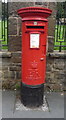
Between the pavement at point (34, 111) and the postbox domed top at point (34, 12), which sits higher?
the postbox domed top at point (34, 12)

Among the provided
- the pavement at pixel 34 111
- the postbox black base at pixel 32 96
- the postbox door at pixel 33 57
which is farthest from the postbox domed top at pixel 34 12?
the pavement at pixel 34 111

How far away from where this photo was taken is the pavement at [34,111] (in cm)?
296

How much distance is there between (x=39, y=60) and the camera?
296 cm

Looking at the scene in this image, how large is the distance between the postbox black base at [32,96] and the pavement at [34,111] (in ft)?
0.53

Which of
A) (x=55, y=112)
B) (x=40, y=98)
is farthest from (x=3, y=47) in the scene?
(x=55, y=112)

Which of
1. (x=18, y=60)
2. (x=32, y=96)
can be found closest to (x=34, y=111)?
(x=32, y=96)

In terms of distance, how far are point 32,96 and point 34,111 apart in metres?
0.30

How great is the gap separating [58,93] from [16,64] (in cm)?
132

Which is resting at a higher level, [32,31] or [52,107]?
[32,31]

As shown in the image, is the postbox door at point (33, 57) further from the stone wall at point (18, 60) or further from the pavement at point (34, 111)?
the stone wall at point (18, 60)

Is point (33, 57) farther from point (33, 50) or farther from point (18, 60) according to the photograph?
point (18, 60)

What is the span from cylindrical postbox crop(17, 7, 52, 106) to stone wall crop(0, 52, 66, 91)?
0.87m

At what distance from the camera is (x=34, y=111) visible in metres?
3.11

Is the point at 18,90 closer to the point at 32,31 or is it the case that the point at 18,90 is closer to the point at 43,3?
the point at 32,31
